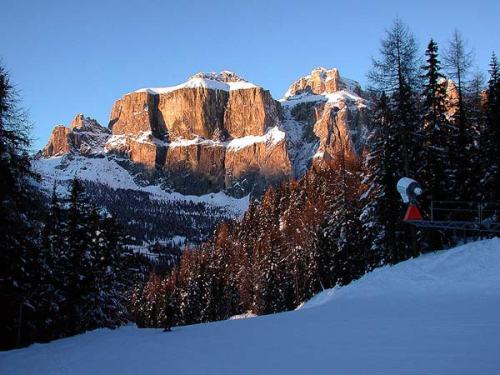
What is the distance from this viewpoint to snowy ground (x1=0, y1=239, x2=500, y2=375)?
27.4 ft

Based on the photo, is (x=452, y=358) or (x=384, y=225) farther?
(x=384, y=225)

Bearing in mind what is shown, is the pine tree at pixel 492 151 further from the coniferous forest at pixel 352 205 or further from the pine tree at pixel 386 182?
the pine tree at pixel 386 182

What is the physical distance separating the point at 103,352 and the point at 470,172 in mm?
22662

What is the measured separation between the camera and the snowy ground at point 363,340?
8359 millimetres

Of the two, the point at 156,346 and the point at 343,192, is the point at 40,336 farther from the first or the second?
the point at 343,192

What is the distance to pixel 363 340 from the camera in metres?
10.1

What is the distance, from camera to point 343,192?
121 ft

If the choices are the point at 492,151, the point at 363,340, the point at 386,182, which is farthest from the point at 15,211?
the point at 492,151

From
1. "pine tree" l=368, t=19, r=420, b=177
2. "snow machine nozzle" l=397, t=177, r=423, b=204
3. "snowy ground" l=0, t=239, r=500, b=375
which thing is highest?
"pine tree" l=368, t=19, r=420, b=177

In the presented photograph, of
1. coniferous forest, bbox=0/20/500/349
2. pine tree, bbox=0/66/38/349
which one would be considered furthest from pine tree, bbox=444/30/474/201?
pine tree, bbox=0/66/38/349

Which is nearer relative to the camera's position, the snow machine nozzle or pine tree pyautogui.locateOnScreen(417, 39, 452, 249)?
the snow machine nozzle

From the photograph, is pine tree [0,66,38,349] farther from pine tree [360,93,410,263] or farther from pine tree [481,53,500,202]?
pine tree [481,53,500,202]

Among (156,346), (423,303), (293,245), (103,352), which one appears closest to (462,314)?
(423,303)

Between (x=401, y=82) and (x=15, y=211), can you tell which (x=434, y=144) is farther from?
(x=15, y=211)
